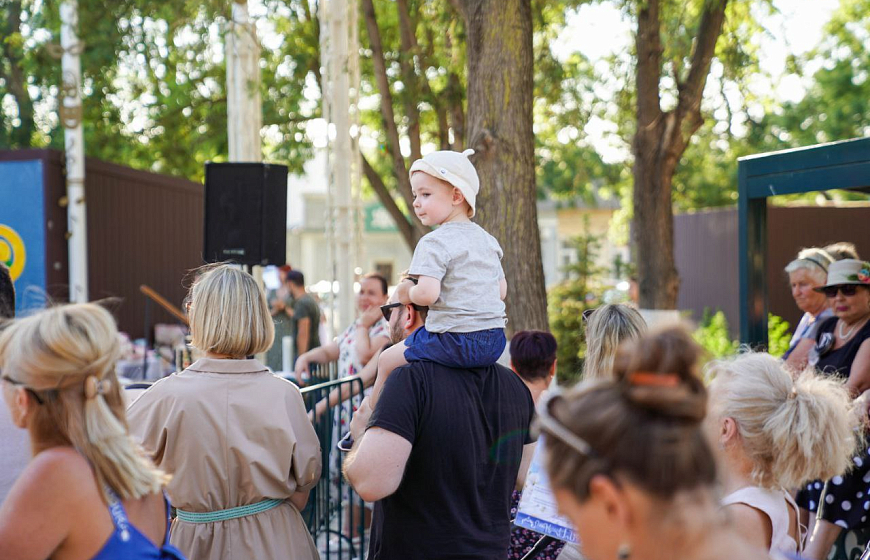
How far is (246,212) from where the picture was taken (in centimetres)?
710

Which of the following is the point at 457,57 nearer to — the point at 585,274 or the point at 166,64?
the point at 585,274

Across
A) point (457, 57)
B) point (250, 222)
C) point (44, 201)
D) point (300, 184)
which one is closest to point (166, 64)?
point (44, 201)

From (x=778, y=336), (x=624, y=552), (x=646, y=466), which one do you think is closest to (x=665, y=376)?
(x=646, y=466)

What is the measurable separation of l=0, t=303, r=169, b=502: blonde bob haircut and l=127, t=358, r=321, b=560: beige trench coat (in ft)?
2.63

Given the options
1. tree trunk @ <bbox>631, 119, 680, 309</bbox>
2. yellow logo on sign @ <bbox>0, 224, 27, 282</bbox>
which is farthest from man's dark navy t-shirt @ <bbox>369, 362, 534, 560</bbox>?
yellow logo on sign @ <bbox>0, 224, 27, 282</bbox>

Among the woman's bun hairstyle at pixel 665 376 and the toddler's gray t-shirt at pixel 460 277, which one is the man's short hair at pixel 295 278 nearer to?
the toddler's gray t-shirt at pixel 460 277

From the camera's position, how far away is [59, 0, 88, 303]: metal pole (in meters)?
11.9

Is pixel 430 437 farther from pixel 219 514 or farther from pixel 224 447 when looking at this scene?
A: pixel 219 514

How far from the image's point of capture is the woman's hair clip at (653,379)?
58.4 inches

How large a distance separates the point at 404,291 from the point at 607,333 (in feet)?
2.75

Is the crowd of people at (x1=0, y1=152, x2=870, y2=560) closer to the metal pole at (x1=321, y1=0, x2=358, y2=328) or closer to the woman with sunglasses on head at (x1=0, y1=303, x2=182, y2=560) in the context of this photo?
the woman with sunglasses on head at (x1=0, y1=303, x2=182, y2=560)

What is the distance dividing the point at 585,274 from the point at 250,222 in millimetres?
8253

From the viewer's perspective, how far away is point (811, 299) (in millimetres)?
6004

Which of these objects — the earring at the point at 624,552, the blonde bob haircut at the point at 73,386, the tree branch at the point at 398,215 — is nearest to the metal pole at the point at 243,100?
the tree branch at the point at 398,215
